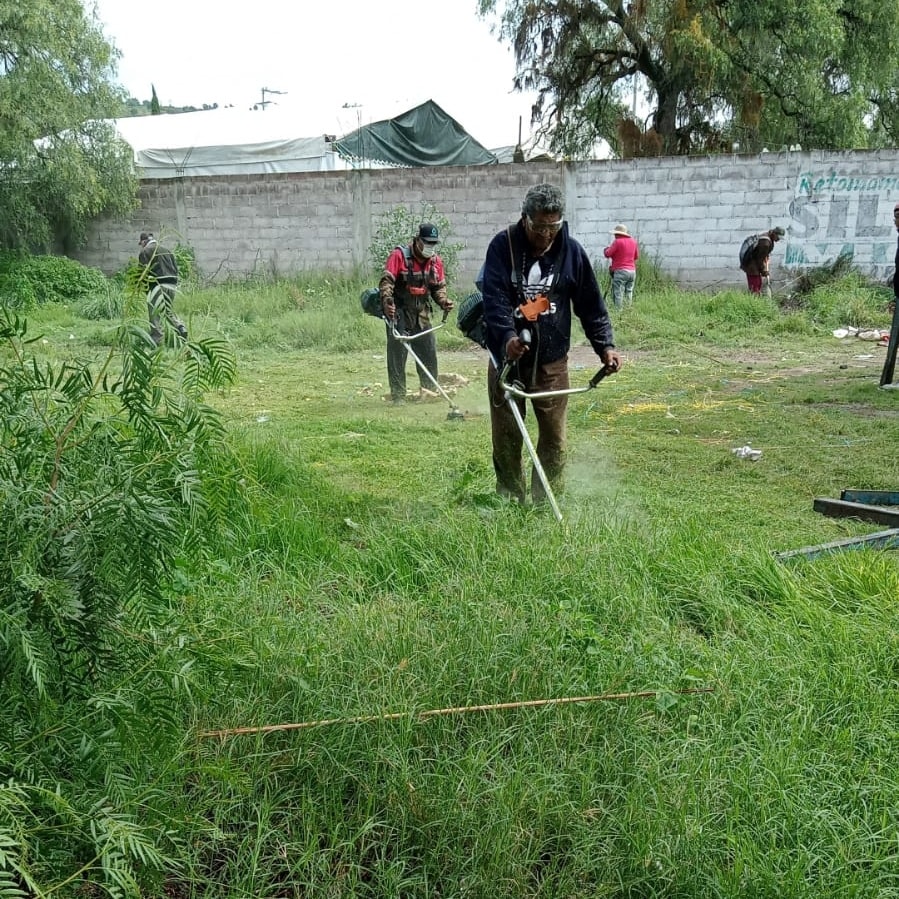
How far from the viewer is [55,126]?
15.6 metres

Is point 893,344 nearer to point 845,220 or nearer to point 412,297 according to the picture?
point 412,297

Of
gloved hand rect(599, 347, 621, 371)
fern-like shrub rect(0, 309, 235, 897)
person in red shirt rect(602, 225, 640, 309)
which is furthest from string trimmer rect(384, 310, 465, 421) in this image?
fern-like shrub rect(0, 309, 235, 897)

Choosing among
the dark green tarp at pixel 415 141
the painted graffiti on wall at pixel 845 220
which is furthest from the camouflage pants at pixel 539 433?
the dark green tarp at pixel 415 141

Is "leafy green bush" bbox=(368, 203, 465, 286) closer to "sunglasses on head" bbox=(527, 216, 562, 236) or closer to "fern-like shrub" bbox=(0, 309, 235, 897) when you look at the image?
"sunglasses on head" bbox=(527, 216, 562, 236)

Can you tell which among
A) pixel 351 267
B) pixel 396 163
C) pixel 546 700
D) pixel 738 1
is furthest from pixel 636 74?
pixel 546 700

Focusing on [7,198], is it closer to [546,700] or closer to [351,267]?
[351,267]

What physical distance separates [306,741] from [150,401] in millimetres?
1103

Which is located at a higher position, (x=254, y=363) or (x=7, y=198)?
(x=7, y=198)

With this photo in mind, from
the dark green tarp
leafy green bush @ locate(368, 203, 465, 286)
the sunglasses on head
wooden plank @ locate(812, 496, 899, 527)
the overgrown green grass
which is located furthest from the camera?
the dark green tarp

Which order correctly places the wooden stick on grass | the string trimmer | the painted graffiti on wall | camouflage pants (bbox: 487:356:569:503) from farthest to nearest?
1. the painted graffiti on wall
2. the string trimmer
3. camouflage pants (bbox: 487:356:569:503)
4. the wooden stick on grass

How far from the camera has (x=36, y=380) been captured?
227cm

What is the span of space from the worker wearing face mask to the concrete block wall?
5.99m

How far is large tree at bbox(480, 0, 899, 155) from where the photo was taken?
54.9 feet

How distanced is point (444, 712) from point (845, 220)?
1358 cm
